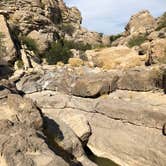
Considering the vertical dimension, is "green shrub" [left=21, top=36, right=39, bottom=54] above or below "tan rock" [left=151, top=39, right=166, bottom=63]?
below

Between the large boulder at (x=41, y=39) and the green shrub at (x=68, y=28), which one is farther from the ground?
the large boulder at (x=41, y=39)

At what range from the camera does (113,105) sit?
3347 cm

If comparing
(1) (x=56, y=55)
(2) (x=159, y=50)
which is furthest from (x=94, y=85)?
(1) (x=56, y=55)

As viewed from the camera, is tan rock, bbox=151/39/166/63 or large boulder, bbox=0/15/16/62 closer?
tan rock, bbox=151/39/166/63

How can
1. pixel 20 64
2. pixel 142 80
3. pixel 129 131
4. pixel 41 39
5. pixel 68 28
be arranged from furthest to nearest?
pixel 68 28 → pixel 41 39 → pixel 20 64 → pixel 142 80 → pixel 129 131

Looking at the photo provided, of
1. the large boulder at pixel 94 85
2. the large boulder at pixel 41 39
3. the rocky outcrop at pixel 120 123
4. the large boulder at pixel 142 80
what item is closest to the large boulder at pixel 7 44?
the large boulder at pixel 41 39

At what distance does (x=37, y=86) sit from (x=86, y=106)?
8919mm

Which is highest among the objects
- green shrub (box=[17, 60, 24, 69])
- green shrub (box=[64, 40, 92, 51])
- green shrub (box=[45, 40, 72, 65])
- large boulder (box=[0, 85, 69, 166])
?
large boulder (box=[0, 85, 69, 166])

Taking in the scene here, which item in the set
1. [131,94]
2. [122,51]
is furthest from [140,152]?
[122,51]

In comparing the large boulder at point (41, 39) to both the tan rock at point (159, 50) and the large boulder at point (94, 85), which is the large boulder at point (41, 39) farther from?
the large boulder at point (94, 85)

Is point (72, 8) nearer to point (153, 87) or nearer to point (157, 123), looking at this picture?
point (153, 87)

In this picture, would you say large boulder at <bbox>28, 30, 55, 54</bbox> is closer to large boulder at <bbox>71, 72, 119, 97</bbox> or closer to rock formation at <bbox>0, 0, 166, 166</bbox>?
rock formation at <bbox>0, 0, 166, 166</bbox>

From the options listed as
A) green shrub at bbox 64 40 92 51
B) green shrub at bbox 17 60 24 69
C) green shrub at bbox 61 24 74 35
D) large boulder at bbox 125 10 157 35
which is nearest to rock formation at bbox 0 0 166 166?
green shrub at bbox 17 60 24 69

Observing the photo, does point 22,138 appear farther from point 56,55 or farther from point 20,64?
point 56,55
